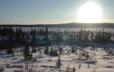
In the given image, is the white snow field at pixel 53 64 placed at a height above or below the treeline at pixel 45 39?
above

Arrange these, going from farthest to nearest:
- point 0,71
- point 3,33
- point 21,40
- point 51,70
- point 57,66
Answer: point 3,33 < point 21,40 < point 57,66 < point 51,70 < point 0,71

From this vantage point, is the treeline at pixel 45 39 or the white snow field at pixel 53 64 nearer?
the white snow field at pixel 53 64

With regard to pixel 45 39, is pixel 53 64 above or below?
above

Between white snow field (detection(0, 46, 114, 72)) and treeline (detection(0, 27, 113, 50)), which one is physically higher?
white snow field (detection(0, 46, 114, 72))

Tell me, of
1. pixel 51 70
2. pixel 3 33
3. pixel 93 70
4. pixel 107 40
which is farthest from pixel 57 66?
pixel 3 33

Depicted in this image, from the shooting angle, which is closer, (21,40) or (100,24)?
(21,40)

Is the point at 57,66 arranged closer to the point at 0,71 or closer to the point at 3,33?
the point at 0,71

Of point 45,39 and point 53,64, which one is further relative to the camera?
point 45,39

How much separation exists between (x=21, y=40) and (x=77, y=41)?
682 centimetres

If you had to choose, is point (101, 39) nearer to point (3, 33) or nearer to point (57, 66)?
point (3, 33)

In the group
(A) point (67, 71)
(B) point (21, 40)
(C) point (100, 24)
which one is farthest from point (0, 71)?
(C) point (100, 24)

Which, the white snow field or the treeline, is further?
the treeline

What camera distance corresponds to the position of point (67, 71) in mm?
9773

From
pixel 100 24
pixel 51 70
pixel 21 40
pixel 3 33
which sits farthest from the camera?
pixel 100 24
